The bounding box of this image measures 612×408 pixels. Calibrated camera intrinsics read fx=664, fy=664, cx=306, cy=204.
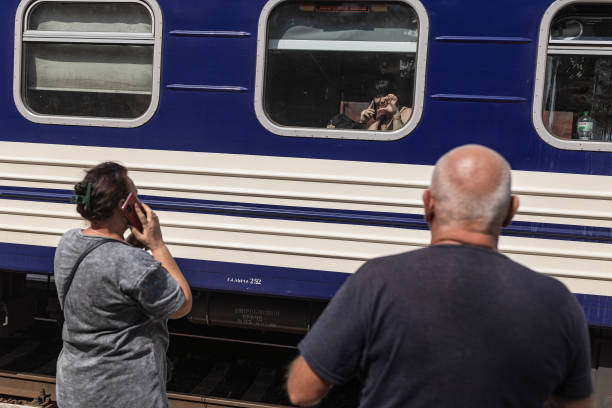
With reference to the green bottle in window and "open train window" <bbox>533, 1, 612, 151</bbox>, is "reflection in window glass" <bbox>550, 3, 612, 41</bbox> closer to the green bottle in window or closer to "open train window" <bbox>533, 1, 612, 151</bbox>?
"open train window" <bbox>533, 1, 612, 151</bbox>

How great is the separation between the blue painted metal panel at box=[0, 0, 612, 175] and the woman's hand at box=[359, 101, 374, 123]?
152mm

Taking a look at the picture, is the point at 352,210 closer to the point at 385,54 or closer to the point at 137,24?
the point at 385,54

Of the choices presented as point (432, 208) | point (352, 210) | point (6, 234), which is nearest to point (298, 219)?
point (352, 210)

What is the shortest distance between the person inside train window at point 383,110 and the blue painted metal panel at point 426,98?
0.13 meters

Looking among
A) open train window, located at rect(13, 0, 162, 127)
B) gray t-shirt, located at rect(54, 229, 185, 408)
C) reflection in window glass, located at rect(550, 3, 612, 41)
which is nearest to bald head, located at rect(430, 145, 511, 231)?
gray t-shirt, located at rect(54, 229, 185, 408)

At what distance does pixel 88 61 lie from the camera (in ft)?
13.3

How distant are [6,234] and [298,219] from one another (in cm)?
187

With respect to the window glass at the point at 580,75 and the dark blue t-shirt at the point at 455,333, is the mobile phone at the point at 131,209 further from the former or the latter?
the window glass at the point at 580,75

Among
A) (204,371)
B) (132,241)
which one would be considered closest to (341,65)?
(132,241)

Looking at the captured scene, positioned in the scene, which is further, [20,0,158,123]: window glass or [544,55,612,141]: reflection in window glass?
[20,0,158,123]: window glass

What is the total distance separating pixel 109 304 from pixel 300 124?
6.21 ft

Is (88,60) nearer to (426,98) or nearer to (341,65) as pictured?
(341,65)

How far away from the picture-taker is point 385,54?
3.67 metres

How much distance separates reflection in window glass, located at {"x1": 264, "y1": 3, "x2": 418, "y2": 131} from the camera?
3652 mm
